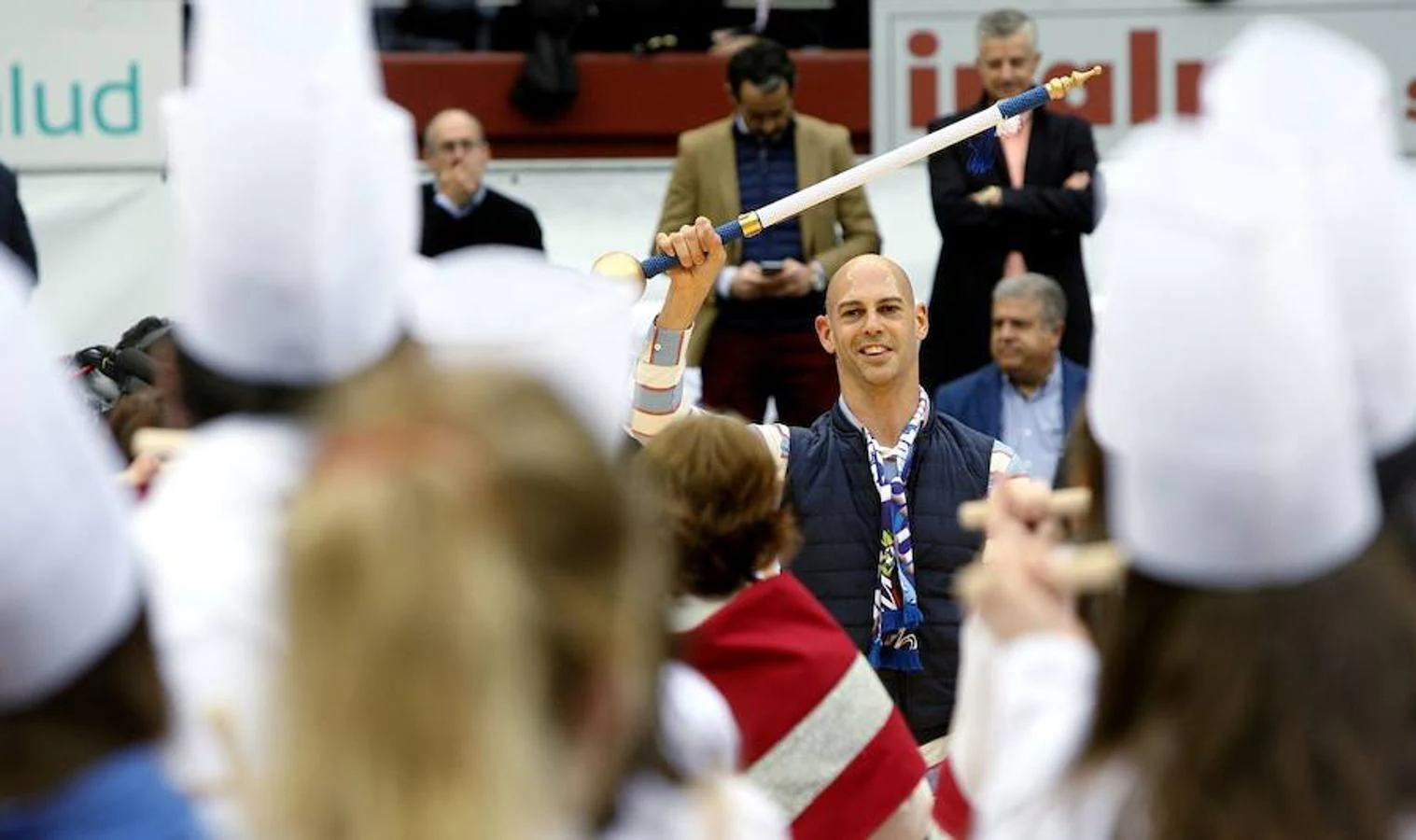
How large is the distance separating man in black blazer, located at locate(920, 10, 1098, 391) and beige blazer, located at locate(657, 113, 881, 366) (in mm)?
Result: 272

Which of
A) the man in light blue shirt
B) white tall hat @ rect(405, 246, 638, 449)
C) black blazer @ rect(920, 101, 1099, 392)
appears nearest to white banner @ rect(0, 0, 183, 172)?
black blazer @ rect(920, 101, 1099, 392)

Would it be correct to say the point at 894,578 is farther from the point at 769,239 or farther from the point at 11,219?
the point at 11,219

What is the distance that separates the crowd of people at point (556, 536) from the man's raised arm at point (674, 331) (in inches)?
83.1

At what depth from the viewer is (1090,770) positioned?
208 centimetres

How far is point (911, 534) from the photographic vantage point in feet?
18.5

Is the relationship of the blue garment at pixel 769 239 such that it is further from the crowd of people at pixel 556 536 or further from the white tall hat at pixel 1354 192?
the white tall hat at pixel 1354 192

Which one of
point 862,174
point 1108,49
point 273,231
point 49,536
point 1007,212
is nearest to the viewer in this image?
point 49,536

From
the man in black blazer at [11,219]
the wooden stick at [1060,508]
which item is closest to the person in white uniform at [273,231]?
the wooden stick at [1060,508]

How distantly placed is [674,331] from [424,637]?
3358 mm

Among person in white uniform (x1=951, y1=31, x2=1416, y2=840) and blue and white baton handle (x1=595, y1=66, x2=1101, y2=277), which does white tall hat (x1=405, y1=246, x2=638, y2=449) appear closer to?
person in white uniform (x1=951, y1=31, x2=1416, y2=840)

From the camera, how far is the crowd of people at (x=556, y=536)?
5.60ft

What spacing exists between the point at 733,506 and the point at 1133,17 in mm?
6198

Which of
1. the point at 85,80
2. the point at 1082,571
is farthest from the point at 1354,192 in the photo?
the point at 85,80

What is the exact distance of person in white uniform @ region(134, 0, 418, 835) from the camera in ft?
7.64
